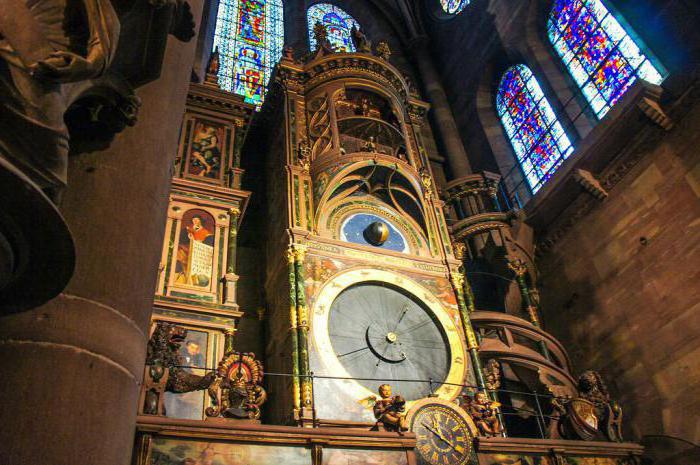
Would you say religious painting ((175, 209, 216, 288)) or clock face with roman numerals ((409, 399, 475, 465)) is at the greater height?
religious painting ((175, 209, 216, 288))

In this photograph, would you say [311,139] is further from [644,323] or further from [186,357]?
[644,323]

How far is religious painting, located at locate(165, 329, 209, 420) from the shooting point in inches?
280

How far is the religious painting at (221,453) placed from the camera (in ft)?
18.4

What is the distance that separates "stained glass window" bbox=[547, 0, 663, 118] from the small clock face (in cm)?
790

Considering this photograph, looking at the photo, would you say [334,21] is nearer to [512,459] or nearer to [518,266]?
[518,266]

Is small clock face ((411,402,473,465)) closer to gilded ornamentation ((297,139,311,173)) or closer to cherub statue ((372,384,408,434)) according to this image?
cherub statue ((372,384,408,434))

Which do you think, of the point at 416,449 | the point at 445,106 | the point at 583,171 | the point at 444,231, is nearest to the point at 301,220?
the point at 444,231

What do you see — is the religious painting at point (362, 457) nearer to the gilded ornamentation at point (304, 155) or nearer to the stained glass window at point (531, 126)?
the gilded ornamentation at point (304, 155)

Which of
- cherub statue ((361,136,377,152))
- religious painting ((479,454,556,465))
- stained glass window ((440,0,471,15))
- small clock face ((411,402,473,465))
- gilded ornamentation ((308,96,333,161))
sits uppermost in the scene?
stained glass window ((440,0,471,15))

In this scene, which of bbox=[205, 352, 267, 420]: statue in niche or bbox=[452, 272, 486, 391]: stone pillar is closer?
bbox=[205, 352, 267, 420]: statue in niche

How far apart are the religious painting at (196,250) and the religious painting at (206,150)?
0.96 metres

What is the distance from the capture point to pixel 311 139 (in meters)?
11.4

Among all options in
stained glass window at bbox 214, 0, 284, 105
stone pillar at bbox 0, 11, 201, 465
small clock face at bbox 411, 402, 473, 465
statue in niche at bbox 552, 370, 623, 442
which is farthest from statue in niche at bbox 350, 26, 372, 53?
stone pillar at bbox 0, 11, 201, 465

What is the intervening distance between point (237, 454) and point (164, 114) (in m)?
4.01
